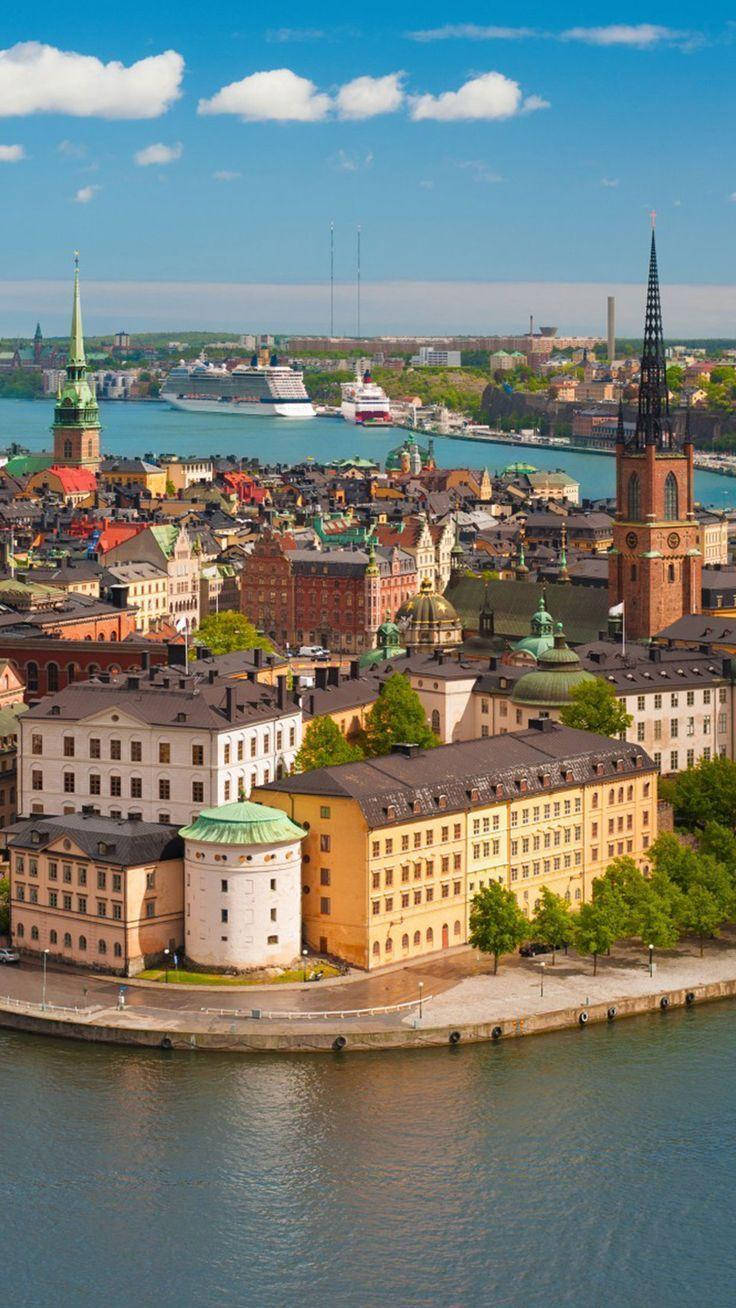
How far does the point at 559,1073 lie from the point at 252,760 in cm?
1385

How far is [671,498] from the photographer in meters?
82.0

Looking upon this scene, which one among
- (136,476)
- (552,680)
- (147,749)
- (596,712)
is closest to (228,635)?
(552,680)

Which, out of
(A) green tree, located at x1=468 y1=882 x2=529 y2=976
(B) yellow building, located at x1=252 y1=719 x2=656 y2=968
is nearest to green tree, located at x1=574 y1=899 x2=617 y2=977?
(A) green tree, located at x1=468 y1=882 x2=529 y2=976

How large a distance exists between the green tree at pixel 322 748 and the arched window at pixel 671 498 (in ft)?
74.8

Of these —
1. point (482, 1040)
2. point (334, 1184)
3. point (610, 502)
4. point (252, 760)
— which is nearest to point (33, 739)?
point (252, 760)

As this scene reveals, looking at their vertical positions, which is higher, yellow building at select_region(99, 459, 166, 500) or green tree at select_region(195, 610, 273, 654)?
yellow building at select_region(99, 459, 166, 500)

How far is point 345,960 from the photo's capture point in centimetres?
5244

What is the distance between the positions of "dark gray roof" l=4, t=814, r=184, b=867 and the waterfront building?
0.02m

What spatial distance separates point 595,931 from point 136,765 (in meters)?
12.0

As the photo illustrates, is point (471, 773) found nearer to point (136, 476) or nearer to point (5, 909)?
point (5, 909)

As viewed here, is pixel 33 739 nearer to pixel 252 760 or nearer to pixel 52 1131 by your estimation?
pixel 252 760

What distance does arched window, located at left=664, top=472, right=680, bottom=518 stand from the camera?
81.9 metres

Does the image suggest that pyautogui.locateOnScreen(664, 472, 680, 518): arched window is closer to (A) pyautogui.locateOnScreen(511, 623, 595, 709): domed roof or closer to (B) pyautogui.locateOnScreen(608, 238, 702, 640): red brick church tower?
(B) pyautogui.locateOnScreen(608, 238, 702, 640): red brick church tower

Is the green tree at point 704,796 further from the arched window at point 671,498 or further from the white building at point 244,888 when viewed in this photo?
the arched window at point 671,498
